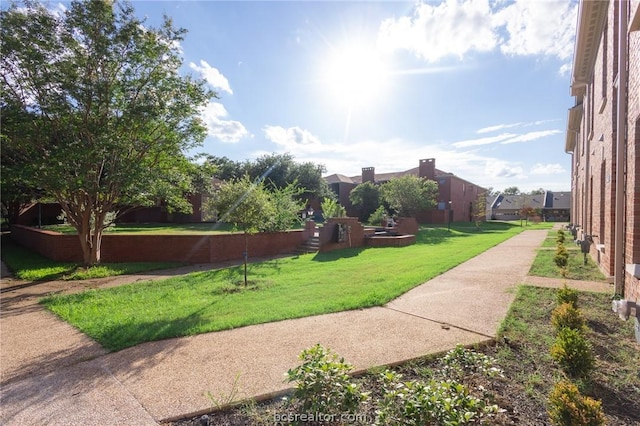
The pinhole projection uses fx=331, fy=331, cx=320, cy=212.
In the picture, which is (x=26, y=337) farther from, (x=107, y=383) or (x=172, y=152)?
(x=172, y=152)

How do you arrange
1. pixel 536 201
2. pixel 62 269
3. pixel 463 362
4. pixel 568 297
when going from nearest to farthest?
1. pixel 463 362
2. pixel 568 297
3. pixel 62 269
4. pixel 536 201

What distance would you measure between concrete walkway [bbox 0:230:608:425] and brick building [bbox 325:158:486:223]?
3606 cm

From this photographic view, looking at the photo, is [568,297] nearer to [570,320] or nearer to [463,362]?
[570,320]

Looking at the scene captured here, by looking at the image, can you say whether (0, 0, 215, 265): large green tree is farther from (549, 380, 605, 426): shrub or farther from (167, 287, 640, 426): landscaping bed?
(549, 380, 605, 426): shrub

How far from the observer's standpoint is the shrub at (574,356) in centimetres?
306

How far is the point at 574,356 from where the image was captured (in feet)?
10.1

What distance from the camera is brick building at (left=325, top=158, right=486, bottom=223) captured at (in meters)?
41.6

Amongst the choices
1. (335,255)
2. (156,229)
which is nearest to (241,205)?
(335,255)

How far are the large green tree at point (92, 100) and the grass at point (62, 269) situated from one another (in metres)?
0.99

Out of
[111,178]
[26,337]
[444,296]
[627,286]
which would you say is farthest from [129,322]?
[627,286]

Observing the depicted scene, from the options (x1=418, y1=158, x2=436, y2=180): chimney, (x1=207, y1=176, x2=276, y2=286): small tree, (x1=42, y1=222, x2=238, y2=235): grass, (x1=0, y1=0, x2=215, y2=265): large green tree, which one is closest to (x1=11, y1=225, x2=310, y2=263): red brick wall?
(x1=0, y1=0, x2=215, y2=265): large green tree

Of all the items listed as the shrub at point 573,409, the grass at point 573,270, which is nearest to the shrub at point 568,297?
the shrub at point 573,409

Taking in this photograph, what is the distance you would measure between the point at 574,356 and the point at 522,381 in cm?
53

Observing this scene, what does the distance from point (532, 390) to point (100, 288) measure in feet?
32.0
